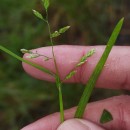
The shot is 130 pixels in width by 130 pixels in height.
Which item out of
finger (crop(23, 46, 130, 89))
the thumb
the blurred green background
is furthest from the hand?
the blurred green background

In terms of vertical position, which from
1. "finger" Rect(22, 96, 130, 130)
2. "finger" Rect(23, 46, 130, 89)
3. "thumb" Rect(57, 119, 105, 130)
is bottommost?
"finger" Rect(22, 96, 130, 130)

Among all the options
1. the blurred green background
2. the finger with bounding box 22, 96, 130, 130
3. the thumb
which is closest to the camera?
the thumb

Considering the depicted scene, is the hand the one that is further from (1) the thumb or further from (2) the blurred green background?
(2) the blurred green background

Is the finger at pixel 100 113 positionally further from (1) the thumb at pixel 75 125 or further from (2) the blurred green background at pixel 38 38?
(2) the blurred green background at pixel 38 38

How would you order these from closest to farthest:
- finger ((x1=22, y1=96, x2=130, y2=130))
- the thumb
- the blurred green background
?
the thumb
finger ((x1=22, y1=96, x2=130, y2=130))
the blurred green background

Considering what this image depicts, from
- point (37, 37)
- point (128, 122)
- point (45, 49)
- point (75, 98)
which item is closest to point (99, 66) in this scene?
point (45, 49)

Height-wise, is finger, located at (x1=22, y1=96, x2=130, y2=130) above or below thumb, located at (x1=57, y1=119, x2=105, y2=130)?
below

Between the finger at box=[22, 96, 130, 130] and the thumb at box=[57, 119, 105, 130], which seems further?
the finger at box=[22, 96, 130, 130]
